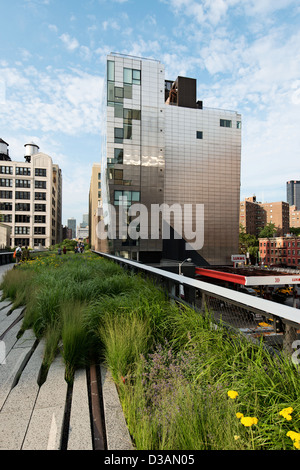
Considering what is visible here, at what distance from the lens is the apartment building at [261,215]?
495ft

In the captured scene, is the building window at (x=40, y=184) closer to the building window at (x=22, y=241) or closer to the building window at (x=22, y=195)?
the building window at (x=22, y=195)

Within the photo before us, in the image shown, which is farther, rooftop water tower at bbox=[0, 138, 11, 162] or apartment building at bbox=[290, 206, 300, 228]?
apartment building at bbox=[290, 206, 300, 228]

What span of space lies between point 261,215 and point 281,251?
160ft

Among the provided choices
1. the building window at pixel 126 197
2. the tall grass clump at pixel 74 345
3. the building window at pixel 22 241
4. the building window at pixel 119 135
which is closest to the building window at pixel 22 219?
the building window at pixel 22 241

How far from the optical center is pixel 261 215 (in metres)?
156

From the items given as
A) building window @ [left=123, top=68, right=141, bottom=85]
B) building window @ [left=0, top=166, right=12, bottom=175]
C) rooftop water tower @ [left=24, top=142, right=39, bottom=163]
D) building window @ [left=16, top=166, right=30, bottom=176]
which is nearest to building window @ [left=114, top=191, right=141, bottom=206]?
building window @ [left=123, top=68, right=141, bottom=85]

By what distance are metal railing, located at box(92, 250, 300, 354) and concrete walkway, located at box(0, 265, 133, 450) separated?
1574 millimetres

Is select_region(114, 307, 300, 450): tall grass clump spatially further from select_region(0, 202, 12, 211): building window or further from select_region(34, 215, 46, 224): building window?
select_region(0, 202, 12, 211): building window

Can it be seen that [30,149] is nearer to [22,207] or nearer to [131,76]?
[22,207]

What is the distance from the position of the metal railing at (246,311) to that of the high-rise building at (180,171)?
28117 millimetres

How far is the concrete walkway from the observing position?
1972 millimetres

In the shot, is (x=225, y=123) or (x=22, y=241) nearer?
(x=225, y=123)

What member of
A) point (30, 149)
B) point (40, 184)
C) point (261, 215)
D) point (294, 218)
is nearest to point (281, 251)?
point (261, 215)
